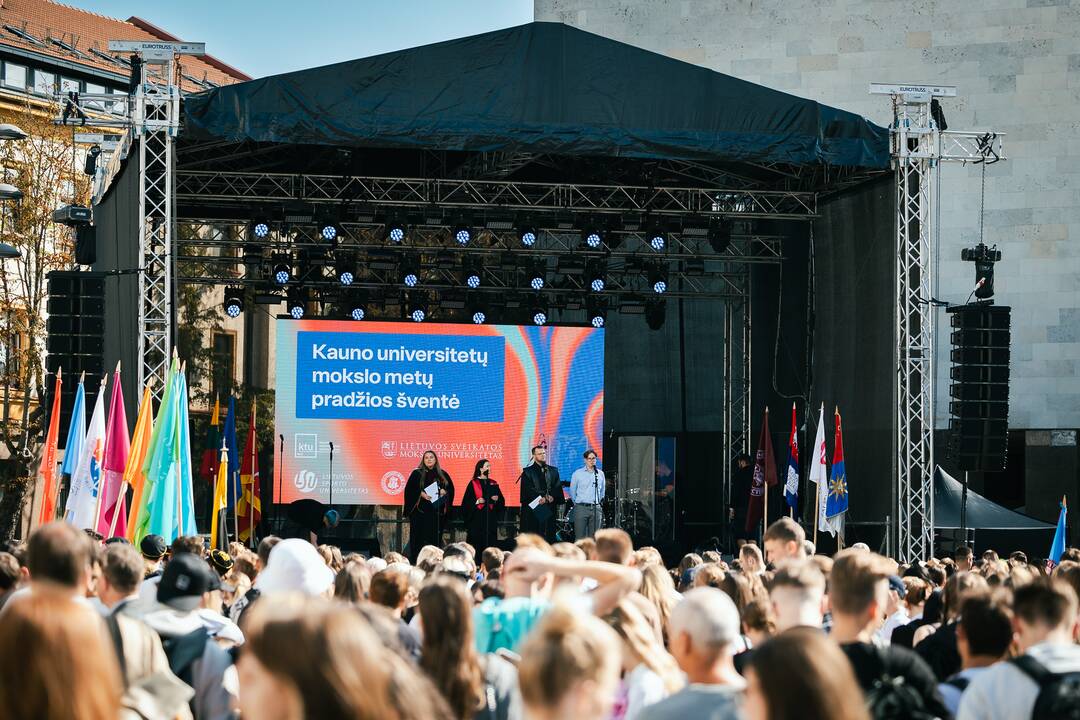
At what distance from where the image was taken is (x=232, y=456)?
1952 centimetres

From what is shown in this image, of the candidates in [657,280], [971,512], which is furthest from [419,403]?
[971,512]

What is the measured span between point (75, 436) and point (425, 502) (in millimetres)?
6045

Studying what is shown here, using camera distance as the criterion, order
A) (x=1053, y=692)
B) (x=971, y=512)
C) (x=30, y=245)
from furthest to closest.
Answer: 1. (x=30, y=245)
2. (x=971, y=512)
3. (x=1053, y=692)

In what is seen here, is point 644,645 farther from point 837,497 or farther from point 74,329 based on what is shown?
point 74,329

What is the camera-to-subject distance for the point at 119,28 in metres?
49.5

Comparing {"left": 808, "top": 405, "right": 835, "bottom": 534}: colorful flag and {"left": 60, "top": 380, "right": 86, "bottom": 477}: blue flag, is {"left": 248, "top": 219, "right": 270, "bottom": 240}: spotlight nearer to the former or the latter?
{"left": 60, "top": 380, "right": 86, "bottom": 477}: blue flag

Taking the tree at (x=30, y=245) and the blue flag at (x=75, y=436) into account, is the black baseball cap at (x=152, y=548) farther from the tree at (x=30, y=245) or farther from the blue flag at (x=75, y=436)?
the tree at (x=30, y=245)

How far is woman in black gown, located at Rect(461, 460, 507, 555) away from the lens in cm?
1983

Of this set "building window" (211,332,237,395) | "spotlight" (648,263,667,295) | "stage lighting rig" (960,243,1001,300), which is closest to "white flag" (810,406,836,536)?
"stage lighting rig" (960,243,1001,300)

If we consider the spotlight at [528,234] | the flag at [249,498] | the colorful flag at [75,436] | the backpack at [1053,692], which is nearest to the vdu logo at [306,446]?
the flag at [249,498]

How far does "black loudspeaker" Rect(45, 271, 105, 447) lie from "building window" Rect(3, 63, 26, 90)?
1023 inches

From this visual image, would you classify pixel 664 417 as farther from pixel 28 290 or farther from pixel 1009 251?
pixel 28 290

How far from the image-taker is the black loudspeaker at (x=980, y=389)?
16.7 m

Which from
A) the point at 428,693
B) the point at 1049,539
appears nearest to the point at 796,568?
the point at 428,693
